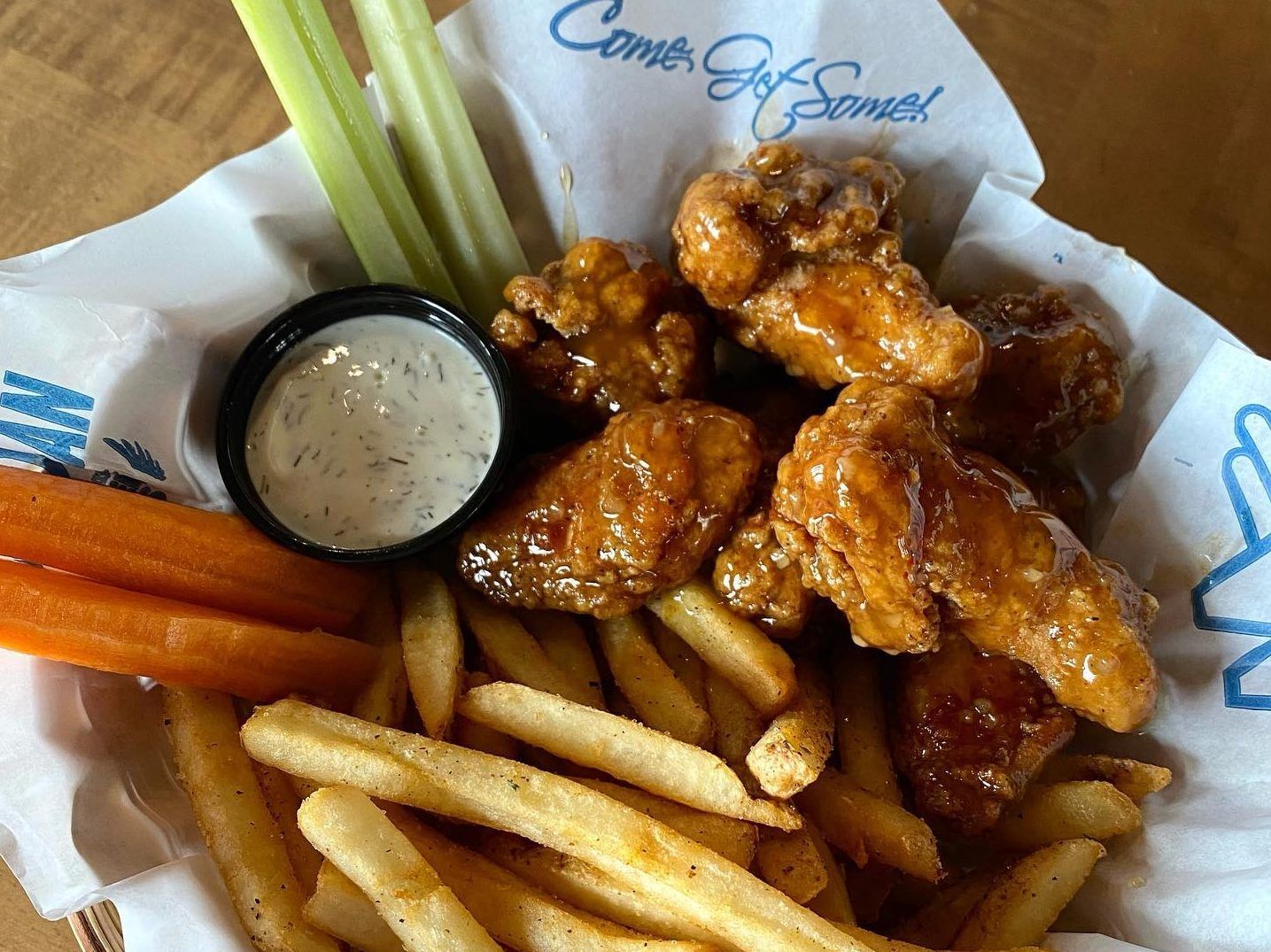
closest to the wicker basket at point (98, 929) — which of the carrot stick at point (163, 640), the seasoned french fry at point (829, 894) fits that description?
the carrot stick at point (163, 640)

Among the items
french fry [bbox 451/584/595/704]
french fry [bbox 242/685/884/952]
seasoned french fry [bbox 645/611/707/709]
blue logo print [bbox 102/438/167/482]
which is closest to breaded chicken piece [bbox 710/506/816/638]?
seasoned french fry [bbox 645/611/707/709]

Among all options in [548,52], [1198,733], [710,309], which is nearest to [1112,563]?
[1198,733]

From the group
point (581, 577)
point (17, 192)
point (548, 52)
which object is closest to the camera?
point (581, 577)

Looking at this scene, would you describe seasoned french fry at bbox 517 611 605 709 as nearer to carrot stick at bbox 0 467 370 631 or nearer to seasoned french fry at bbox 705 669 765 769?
seasoned french fry at bbox 705 669 765 769

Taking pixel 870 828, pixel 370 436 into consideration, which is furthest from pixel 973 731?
pixel 370 436

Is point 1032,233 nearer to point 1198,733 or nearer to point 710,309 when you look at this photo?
point 710,309

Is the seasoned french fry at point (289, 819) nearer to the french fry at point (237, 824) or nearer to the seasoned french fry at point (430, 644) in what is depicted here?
the french fry at point (237, 824)
